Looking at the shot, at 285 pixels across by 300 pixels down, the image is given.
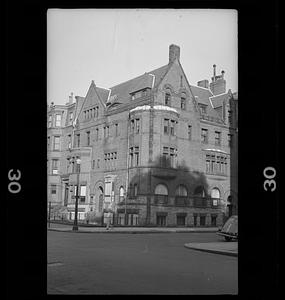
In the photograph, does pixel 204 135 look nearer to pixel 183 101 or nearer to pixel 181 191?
pixel 183 101

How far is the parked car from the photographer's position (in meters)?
3.74

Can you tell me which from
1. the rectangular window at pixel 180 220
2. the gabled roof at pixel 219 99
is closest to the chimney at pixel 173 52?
the gabled roof at pixel 219 99

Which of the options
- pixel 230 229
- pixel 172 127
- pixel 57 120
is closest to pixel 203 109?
pixel 172 127

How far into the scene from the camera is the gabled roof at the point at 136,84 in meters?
4.07

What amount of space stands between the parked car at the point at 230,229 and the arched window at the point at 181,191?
0.51 m

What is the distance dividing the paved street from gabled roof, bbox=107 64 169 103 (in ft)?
4.71

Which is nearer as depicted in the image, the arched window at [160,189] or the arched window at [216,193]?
the arched window at [216,193]

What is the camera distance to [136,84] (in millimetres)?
4105

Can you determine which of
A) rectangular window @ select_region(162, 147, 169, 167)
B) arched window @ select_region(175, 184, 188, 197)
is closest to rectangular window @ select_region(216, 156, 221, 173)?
arched window @ select_region(175, 184, 188, 197)

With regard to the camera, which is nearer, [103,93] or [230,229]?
[230,229]

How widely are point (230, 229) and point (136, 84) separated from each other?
1.71 m
